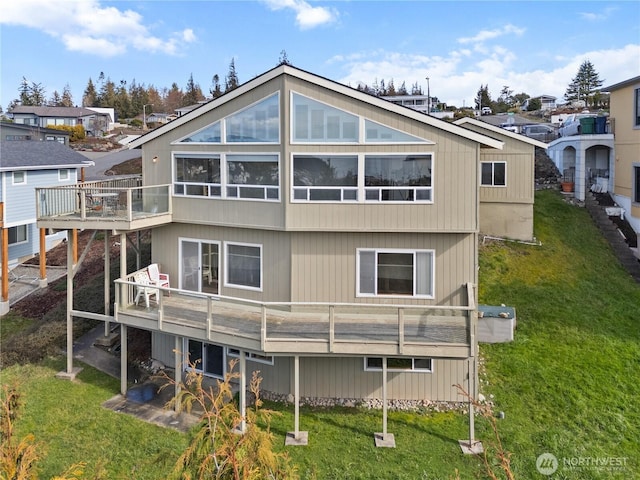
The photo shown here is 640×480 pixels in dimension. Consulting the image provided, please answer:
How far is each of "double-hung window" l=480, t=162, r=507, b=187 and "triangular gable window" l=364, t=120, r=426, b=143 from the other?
8662 mm

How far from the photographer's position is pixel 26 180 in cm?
2214

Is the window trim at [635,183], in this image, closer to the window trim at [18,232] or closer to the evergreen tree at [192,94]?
the window trim at [18,232]

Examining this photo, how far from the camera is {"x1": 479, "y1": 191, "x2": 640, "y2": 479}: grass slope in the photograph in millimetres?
9781

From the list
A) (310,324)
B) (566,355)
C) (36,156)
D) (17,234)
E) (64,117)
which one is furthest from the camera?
(64,117)

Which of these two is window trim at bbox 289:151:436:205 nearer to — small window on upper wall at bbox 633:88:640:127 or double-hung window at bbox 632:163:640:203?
double-hung window at bbox 632:163:640:203

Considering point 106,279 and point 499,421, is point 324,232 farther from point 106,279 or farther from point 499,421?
point 106,279

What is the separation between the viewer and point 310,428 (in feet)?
35.1

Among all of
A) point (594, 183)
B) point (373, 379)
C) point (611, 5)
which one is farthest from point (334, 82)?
point (594, 183)

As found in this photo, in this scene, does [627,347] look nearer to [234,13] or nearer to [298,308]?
[298,308]

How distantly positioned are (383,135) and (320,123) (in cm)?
158

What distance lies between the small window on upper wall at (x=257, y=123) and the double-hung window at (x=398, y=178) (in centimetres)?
251

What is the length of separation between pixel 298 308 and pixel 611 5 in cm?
1600

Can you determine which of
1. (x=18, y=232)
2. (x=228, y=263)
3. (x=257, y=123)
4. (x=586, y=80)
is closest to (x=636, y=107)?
(x=257, y=123)

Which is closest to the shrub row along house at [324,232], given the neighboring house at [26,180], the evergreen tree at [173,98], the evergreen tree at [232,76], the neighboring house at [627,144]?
the neighboring house at [26,180]
